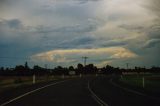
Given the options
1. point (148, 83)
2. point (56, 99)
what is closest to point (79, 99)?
point (56, 99)

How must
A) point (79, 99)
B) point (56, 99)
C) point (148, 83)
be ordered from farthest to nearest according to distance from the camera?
1. point (148, 83)
2. point (79, 99)
3. point (56, 99)

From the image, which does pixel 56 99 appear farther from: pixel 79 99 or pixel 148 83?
pixel 148 83

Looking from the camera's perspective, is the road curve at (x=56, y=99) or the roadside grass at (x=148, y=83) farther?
the roadside grass at (x=148, y=83)

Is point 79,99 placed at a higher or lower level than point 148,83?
lower

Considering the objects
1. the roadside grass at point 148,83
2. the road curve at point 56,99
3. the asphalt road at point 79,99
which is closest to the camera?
the road curve at point 56,99

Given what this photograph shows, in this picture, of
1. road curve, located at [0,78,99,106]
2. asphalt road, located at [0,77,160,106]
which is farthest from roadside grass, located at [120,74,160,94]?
road curve, located at [0,78,99,106]

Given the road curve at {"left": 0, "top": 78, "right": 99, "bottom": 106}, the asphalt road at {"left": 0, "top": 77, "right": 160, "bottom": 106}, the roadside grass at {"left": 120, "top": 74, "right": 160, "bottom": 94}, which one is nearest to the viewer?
the road curve at {"left": 0, "top": 78, "right": 99, "bottom": 106}

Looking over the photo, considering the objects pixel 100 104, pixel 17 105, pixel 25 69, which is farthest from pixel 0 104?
pixel 25 69

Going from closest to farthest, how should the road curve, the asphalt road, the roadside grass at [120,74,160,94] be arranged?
the road curve < the asphalt road < the roadside grass at [120,74,160,94]

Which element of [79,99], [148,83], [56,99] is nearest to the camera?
[56,99]

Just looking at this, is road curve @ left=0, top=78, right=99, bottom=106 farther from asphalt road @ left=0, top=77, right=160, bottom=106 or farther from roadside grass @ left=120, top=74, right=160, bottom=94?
roadside grass @ left=120, top=74, right=160, bottom=94

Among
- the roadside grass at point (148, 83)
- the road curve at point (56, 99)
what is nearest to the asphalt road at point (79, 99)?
the road curve at point (56, 99)

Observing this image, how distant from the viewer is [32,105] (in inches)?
722

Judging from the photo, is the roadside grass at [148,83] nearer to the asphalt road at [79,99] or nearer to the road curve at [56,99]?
the asphalt road at [79,99]
